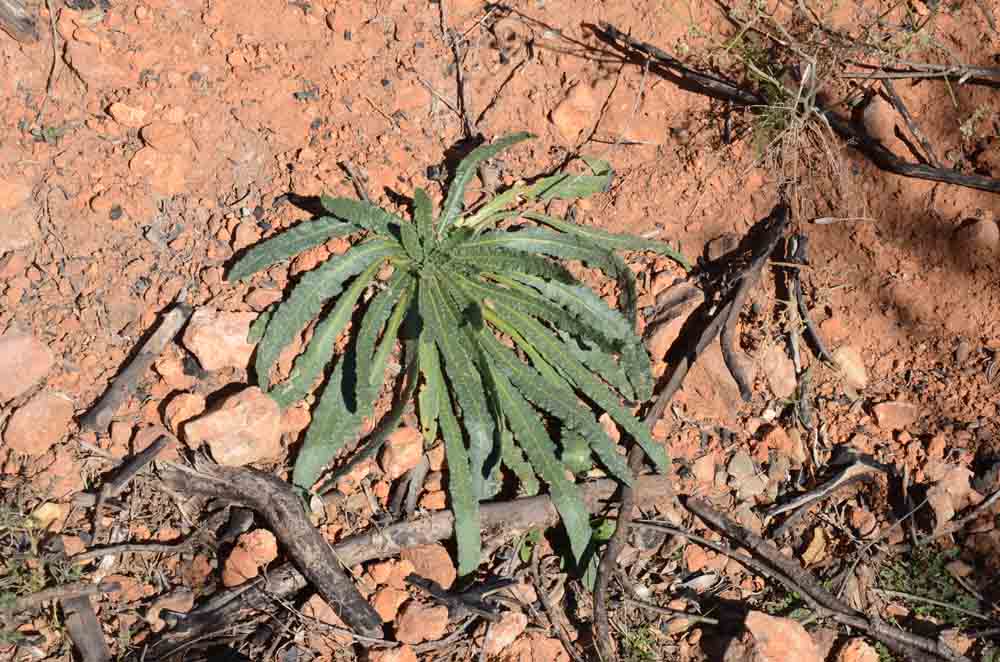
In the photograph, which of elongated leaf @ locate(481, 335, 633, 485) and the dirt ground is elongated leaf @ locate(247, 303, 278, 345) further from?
elongated leaf @ locate(481, 335, 633, 485)

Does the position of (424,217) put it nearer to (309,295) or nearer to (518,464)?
Result: (309,295)

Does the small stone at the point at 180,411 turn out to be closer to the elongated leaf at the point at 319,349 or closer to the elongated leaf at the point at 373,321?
the elongated leaf at the point at 319,349

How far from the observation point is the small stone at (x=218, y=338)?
2.57m

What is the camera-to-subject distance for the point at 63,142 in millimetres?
2734

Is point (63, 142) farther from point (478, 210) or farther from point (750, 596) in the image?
point (750, 596)

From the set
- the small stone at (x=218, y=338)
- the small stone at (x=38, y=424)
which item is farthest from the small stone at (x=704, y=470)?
the small stone at (x=38, y=424)

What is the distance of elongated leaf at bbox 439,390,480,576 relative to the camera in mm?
2461

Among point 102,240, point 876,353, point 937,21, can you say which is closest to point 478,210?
point 102,240

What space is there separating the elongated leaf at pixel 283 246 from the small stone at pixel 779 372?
1.40 metres

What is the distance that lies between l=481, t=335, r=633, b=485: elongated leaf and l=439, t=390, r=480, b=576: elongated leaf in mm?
226

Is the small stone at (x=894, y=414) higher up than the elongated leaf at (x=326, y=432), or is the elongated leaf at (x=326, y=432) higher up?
the elongated leaf at (x=326, y=432)

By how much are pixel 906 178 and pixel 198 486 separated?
2.35m

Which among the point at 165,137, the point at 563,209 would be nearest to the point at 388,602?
the point at 563,209

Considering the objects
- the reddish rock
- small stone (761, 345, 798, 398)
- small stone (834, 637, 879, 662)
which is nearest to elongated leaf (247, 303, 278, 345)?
the reddish rock
